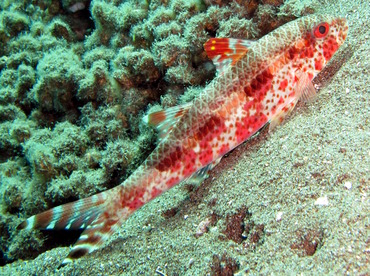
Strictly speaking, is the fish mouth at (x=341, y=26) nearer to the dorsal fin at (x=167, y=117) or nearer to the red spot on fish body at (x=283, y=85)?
the red spot on fish body at (x=283, y=85)

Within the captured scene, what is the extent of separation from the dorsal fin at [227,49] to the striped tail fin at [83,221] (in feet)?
6.48

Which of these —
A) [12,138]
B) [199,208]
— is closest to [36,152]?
[12,138]

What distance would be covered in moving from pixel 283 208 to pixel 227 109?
4.02 ft

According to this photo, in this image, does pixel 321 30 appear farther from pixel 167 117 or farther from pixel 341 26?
pixel 167 117

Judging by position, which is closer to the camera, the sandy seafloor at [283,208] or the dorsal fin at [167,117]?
the sandy seafloor at [283,208]

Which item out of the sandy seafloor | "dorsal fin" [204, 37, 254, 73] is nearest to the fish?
"dorsal fin" [204, 37, 254, 73]

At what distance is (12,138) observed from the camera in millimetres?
4566

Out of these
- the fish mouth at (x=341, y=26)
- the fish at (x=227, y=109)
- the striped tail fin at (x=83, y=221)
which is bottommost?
the striped tail fin at (x=83, y=221)

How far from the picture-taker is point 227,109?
10.1 feet

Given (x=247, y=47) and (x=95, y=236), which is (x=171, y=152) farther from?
(x=247, y=47)

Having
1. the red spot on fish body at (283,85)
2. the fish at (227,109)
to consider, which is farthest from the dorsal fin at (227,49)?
the red spot on fish body at (283,85)

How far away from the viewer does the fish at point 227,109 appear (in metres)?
3.01

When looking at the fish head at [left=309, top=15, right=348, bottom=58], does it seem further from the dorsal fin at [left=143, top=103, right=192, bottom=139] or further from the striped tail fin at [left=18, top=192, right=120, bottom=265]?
the striped tail fin at [left=18, top=192, right=120, bottom=265]

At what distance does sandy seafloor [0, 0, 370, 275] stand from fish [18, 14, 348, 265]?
25 cm
